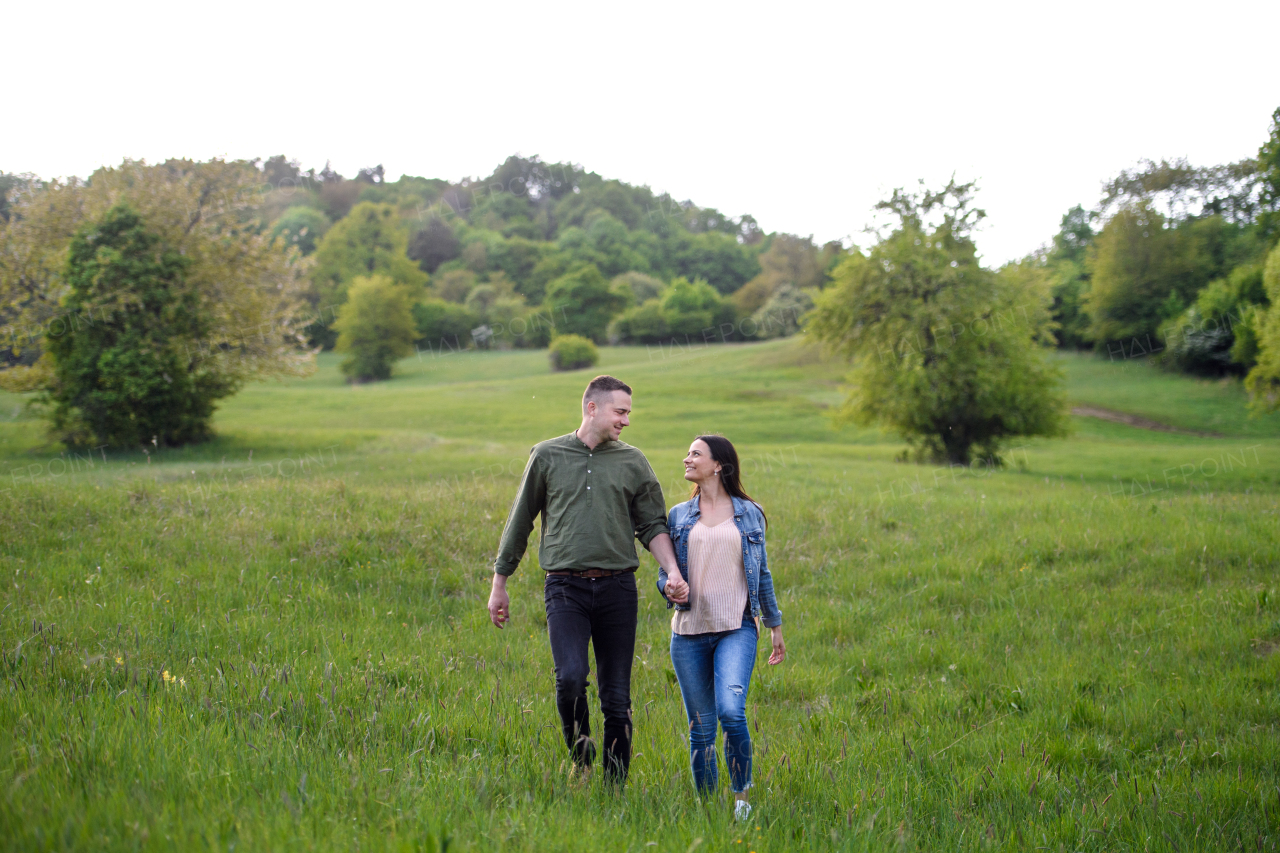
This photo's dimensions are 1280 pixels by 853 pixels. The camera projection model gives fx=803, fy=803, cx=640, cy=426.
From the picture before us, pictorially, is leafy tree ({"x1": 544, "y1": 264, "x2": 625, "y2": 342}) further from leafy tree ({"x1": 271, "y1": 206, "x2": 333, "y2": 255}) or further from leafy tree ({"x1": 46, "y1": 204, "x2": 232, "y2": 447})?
leafy tree ({"x1": 46, "y1": 204, "x2": 232, "y2": 447})

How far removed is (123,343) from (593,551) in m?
21.7

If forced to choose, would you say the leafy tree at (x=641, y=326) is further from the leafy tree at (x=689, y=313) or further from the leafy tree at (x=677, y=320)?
the leafy tree at (x=689, y=313)

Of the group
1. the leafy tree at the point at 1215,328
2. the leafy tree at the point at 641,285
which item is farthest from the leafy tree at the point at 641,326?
the leafy tree at the point at 1215,328

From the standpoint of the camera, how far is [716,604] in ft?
15.2

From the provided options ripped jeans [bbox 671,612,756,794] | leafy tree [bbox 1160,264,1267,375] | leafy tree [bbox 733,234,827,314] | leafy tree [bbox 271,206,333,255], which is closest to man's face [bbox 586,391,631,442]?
ripped jeans [bbox 671,612,756,794]

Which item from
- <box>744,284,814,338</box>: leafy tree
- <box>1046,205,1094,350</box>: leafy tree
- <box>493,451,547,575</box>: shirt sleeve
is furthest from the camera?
Answer: <box>744,284,814,338</box>: leafy tree

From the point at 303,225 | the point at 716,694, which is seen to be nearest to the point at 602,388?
the point at 716,694

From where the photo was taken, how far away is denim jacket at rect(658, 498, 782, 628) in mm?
4746

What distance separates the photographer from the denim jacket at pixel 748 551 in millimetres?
4746

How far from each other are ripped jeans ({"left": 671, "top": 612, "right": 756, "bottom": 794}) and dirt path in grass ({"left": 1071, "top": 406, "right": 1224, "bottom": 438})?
43723 millimetres

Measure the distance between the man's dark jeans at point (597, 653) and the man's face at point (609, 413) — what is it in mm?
872

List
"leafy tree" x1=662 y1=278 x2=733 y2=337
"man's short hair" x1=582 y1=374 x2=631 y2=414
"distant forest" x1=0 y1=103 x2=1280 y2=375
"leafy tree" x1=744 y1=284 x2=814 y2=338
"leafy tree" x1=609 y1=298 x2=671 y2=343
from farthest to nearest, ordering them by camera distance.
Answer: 1. "leafy tree" x1=662 y1=278 x2=733 y2=337
2. "leafy tree" x1=744 y1=284 x2=814 y2=338
3. "leafy tree" x1=609 y1=298 x2=671 y2=343
4. "distant forest" x1=0 y1=103 x2=1280 y2=375
5. "man's short hair" x1=582 y1=374 x2=631 y2=414

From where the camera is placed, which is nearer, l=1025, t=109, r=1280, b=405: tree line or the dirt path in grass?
the dirt path in grass

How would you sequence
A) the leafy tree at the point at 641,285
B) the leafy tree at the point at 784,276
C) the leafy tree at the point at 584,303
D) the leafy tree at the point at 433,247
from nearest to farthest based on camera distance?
1. the leafy tree at the point at 584,303
2. the leafy tree at the point at 784,276
3. the leafy tree at the point at 641,285
4. the leafy tree at the point at 433,247
